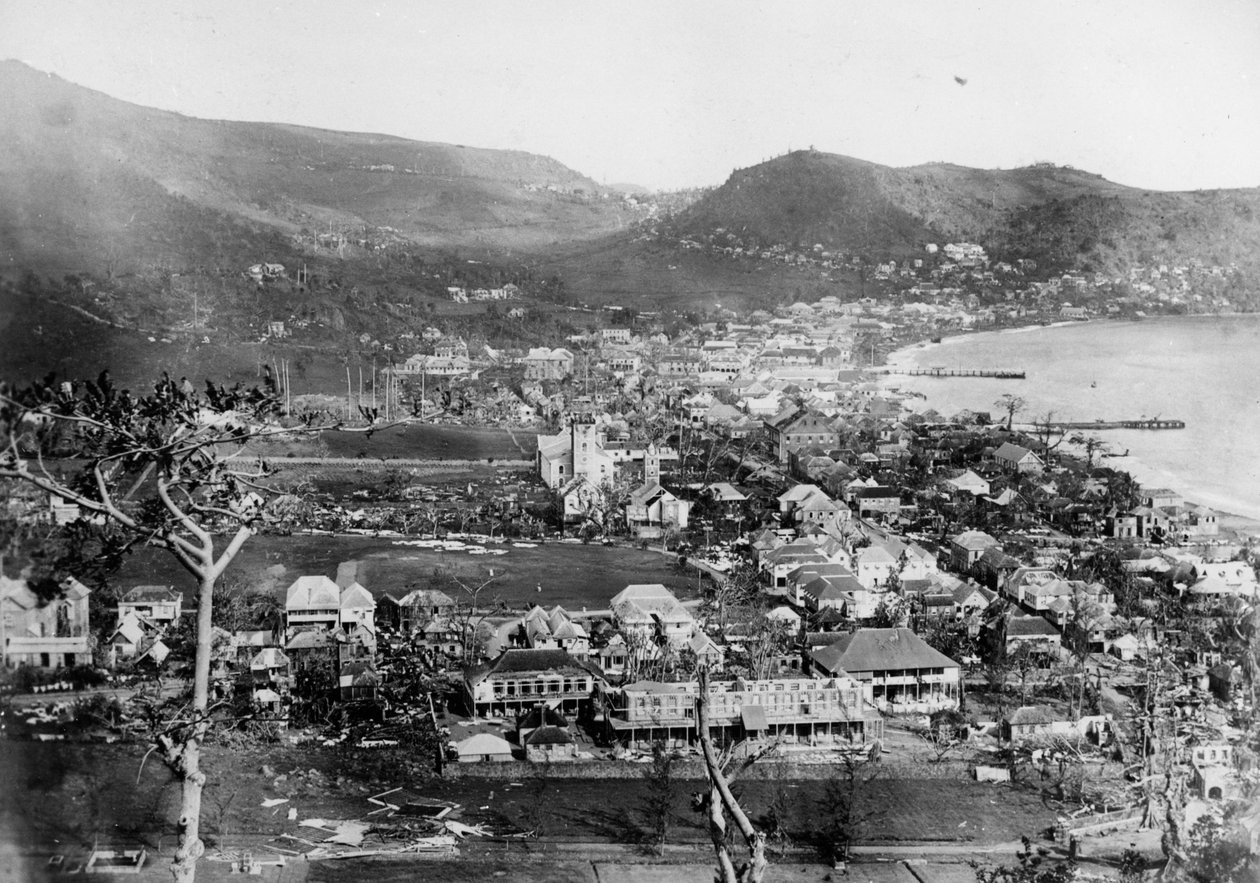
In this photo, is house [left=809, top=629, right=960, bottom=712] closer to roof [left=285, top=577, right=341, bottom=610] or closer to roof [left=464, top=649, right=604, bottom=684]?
roof [left=464, top=649, right=604, bottom=684]

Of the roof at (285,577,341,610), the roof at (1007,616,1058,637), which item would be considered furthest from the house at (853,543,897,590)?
the roof at (285,577,341,610)

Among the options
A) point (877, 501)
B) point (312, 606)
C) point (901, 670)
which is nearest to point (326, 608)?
point (312, 606)

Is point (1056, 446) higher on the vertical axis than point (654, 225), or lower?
lower

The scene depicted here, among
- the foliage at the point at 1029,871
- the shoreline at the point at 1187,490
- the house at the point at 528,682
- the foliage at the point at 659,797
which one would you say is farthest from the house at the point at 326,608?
the shoreline at the point at 1187,490

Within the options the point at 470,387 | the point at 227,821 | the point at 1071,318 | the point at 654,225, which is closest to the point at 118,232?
the point at 470,387

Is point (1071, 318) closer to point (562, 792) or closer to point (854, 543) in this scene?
point (854, 543)
